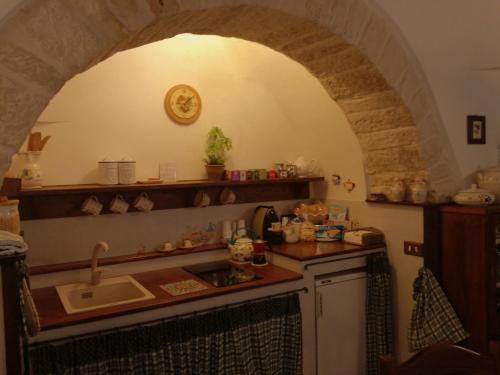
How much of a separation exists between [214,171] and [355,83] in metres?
1.04

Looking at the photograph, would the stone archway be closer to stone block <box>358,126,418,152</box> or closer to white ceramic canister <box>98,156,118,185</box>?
stone block <box>358,126,418,152</box>

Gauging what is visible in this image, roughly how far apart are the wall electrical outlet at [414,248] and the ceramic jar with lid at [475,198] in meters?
0.34

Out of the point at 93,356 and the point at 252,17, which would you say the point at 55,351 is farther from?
the point at 252,17

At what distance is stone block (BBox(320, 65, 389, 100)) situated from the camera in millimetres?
2393

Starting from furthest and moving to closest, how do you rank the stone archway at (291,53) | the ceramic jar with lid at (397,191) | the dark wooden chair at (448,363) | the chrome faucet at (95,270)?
the ceramic jar with lid at (397,191) < the chrome faucet at (95,270) < the stone archway at (291,53) < the dark wooden chair at (448,363)

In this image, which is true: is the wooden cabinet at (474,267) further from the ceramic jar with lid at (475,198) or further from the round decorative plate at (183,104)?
the round decorative plate at (183,104)

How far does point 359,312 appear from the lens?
109 inches

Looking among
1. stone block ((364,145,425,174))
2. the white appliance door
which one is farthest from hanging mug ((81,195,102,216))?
stone block ((364,145,425,174))

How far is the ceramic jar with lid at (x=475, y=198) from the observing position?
2.47 metres

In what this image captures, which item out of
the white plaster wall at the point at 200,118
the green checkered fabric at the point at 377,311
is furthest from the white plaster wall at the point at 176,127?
the green checkered fabric at the point at 377,311

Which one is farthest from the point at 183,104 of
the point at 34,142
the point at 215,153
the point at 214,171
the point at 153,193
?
the point at 34,142

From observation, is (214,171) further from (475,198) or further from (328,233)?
(475,198)

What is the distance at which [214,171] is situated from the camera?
288 centimetres

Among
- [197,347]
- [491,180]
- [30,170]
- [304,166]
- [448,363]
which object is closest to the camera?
[448,363]
